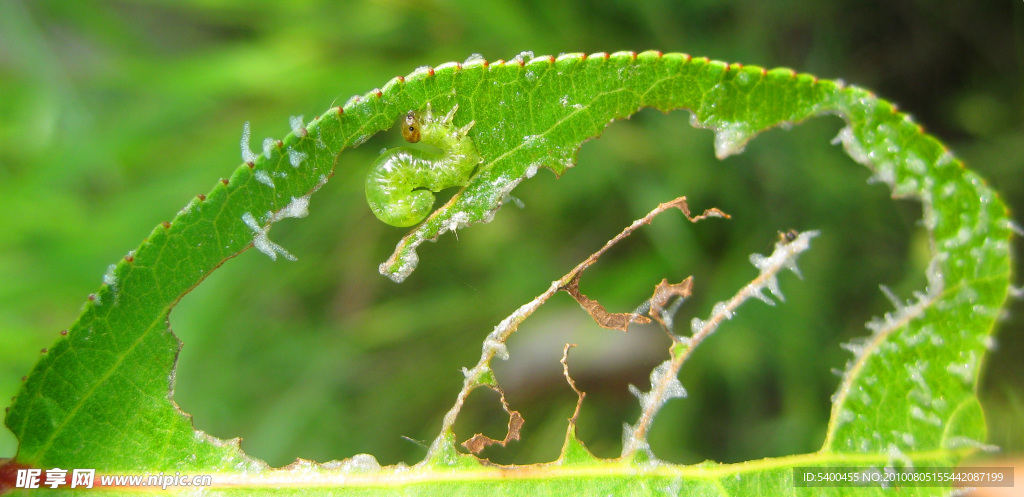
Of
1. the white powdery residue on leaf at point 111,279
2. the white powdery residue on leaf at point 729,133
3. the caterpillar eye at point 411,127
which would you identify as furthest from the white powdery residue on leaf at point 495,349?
the white powdery residue on leaf at point 111,279

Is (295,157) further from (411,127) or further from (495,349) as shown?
(495,349)

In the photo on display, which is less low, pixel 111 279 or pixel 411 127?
pixel 411 127

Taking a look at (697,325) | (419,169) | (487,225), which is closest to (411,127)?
(419,169)

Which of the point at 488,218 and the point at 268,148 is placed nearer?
the point at 268,148

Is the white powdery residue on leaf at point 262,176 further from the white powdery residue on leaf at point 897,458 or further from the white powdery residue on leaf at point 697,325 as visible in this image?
the white powdery residue on leaf at point 897,458

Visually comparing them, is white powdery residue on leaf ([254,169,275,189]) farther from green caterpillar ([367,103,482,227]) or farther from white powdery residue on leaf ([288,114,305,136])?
green caterpillar ([367,103,482,227])

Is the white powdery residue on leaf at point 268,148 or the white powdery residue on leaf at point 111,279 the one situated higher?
the white powdery residue on leaf at point 268,148
